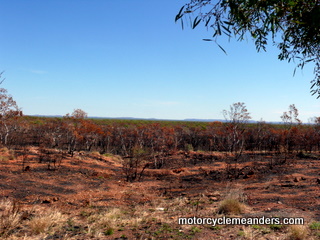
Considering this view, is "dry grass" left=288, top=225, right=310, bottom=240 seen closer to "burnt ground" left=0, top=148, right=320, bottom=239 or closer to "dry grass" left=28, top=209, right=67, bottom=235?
"burnt ground" left=0, top=148, right=320, bottom=239

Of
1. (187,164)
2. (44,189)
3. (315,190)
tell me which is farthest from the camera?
(187,164)

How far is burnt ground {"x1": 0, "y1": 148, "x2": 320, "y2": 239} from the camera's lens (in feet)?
16.5

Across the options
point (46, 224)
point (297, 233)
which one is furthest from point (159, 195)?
point (297, 233)

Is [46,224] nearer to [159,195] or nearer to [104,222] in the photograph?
[104,222]

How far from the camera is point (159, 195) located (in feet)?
29.2

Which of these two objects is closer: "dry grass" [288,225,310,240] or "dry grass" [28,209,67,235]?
"dry grass" [288,225,310,240]

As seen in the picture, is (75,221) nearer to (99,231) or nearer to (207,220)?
(99,231)

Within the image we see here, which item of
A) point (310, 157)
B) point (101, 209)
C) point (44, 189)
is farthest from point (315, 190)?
point (310, 157)

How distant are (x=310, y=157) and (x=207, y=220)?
49.7 ft

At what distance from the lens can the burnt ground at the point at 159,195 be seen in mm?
5043

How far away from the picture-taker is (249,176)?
37.1 feet

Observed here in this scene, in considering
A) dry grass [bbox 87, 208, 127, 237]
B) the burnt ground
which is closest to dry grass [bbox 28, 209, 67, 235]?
the burnt ground

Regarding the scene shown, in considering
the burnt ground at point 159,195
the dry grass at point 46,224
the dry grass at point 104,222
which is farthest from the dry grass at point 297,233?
the dry grass at point 46,224

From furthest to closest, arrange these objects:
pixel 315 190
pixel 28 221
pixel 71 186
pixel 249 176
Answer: pixel 249 176 < pixel 71 186 < pixel 315 190 < pixel 28 221
